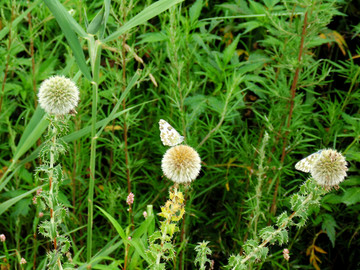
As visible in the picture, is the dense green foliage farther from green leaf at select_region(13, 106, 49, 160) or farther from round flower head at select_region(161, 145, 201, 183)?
round flower head at select_region(161, 145, 201, 183)

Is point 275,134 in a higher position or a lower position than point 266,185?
higher

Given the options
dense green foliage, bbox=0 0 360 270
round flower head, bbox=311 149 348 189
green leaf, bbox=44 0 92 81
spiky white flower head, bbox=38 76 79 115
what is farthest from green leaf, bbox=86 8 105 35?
round flower head, bbox=311 149 348 189

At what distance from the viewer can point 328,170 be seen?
1.51m

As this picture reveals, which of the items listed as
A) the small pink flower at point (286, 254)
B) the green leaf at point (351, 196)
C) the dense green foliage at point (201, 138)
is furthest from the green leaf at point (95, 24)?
the green leaf at point (351, 196)

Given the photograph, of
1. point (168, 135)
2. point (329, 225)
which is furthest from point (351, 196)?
point (168, 135)

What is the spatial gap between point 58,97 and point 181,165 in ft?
1.41

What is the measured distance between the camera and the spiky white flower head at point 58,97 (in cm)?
144

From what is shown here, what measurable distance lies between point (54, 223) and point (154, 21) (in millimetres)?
2083

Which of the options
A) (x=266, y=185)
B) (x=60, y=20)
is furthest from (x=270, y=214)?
(x=60, y=20)

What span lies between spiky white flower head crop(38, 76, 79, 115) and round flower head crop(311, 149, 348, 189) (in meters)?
0.78

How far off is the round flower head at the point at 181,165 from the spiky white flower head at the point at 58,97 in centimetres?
35

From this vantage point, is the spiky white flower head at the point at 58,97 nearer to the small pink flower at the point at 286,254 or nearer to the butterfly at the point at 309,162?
the butterfly at the point at 309,162

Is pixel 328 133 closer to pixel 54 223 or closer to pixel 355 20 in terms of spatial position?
pixel 355 20

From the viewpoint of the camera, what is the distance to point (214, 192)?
9.00 ft
